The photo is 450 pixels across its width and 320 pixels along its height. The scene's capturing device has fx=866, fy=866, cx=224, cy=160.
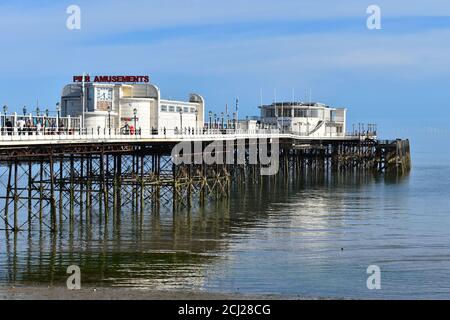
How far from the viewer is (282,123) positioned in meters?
111

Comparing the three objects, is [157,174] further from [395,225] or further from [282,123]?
[282,123]

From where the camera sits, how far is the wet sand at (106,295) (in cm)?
2702

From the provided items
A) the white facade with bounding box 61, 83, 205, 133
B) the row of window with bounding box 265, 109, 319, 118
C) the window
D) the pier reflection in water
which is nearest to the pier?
the pier reflection in water

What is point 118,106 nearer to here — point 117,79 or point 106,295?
point 117,79

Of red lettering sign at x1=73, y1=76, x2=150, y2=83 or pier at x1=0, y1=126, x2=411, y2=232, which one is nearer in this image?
pier at x1=0, y1=126, x2=411, y2=232

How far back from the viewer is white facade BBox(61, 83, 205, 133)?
5716 cm

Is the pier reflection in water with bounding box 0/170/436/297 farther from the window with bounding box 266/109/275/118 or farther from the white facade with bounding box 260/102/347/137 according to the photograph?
the window with bounding box 266/109/275/118

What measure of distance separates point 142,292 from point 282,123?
83888 millimetres

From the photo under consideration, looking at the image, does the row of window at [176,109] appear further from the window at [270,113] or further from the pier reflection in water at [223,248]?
the window at [270,113]

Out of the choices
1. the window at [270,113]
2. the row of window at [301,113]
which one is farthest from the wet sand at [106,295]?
the window at [270,113]

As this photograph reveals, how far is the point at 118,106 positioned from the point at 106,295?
34.2m

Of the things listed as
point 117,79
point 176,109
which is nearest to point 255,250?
point 117,79

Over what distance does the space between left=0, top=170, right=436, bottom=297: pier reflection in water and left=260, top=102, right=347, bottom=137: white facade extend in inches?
1856

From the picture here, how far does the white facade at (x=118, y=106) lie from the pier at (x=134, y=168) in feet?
7.87
